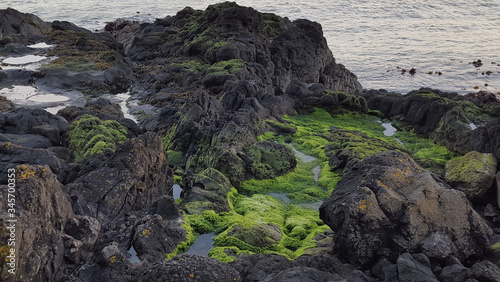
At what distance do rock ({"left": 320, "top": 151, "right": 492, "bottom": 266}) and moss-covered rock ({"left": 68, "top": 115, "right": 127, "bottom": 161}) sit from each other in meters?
13.3

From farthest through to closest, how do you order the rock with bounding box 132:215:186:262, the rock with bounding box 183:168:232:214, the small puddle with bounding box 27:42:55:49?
the small puddle with bounding box 27:42:55:49
the rock with bounding box 183:168:232:214
the rock with bounding box 132:215:186:262

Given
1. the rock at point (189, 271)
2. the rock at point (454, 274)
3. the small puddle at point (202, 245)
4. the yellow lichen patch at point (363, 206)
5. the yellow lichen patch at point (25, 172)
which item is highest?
the yellow lichen patch at point (25, 172)

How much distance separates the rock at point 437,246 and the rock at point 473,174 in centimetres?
750

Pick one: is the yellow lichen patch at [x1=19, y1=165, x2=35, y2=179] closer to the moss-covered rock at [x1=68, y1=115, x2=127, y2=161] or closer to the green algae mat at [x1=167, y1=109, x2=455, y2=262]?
the green algae mat at [x1=167, y1=109, x2=455, y2=262]

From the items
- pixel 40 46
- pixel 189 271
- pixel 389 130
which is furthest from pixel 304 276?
pixel 40 46

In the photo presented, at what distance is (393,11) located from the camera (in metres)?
99.1

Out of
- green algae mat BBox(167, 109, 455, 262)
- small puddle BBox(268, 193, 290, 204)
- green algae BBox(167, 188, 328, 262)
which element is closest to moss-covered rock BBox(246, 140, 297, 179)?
green algae mat BBox(167, 109, 455, 262)

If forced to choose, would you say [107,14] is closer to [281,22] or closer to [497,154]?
[281,22]

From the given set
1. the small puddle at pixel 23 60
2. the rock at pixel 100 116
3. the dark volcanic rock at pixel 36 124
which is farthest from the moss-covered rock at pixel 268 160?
the small puddle at pixel 23 60

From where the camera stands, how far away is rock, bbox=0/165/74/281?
30.3ft

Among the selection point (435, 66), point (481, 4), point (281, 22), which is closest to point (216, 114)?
point (281, 22)

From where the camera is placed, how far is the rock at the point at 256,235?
1421cm

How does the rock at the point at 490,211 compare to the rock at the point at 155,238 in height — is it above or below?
below

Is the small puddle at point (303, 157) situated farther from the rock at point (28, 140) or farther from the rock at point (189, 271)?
the rock at point (189, 271)
